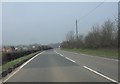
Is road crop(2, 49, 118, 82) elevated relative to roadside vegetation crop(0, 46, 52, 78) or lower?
elevated

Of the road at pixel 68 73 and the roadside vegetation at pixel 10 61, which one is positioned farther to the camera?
the roadside vegetation at pixel 10 61

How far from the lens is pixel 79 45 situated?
357ft

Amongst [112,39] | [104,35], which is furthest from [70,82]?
[104,35]

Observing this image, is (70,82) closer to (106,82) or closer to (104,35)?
(106,82)

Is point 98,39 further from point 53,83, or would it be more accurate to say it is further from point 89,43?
point 53,83

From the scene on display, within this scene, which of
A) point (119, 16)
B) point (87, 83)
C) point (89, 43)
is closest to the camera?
Result: point (87, 83)

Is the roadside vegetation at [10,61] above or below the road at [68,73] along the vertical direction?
below

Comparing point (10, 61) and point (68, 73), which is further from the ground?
point (68, 73)

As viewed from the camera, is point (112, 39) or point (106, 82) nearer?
point (106, 82)

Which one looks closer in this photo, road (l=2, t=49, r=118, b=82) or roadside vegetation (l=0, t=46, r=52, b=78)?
road (l=2, t=49, r=118, b=82)

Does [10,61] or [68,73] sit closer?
[68,73]

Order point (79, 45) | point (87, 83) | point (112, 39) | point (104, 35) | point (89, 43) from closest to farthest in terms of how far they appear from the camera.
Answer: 1. point (87, 83)
2. point (112, 39)
3. point (104, 35)
4. point (89, 43)
5. point (79, 45)

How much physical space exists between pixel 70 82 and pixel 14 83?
239 cm

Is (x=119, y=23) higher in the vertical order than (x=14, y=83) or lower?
higher
